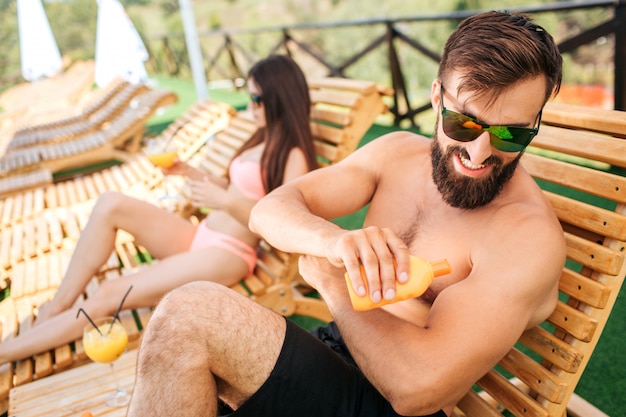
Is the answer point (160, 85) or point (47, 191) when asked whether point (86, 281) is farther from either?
point (160, 85)

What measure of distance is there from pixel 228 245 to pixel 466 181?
1.51m

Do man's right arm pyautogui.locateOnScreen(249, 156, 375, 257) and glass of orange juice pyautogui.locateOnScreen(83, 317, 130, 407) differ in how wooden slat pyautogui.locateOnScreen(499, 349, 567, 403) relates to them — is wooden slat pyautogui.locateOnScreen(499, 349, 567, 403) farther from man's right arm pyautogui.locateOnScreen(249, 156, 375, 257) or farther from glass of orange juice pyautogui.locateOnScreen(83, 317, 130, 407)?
glass of orange juice pyautogui.locateOnScreen(83, 317, 130, 407)

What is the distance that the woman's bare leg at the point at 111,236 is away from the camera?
8.78ft

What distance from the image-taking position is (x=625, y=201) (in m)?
1.71

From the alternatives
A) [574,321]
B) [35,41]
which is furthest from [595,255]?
[35,41]

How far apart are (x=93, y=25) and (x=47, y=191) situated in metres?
25.7

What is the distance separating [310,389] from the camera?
1.54 metres

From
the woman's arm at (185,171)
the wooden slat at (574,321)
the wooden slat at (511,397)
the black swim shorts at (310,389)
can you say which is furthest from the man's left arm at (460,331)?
the woman's arm at (185,171)

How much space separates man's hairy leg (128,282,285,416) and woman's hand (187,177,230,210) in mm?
1172

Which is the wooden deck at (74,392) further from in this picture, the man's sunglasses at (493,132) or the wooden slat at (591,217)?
the wooden slat at (591,217)

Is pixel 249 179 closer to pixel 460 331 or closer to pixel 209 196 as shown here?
pixel 209 196

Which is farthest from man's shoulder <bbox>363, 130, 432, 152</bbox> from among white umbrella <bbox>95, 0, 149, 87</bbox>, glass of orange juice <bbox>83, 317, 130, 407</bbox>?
white umbrella <bbox>95, 0, 149, 87</bbox>

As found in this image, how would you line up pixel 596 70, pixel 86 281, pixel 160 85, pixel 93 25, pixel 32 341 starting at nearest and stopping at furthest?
pixel 32 341 < pixel 86 281 < pixel 160 85 < pixel 93 25 < pixel 596 70

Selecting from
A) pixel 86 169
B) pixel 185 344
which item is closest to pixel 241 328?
pixel 185 344
